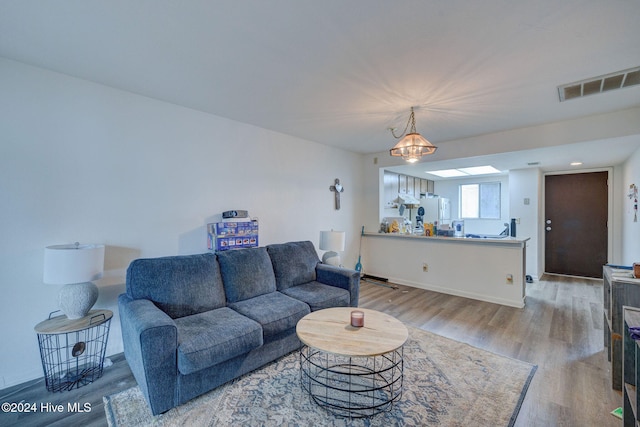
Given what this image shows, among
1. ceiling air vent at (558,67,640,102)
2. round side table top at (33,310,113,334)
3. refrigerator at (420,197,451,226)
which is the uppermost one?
ceiling air vent at (558,67,640,102)

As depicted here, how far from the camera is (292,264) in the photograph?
10.6 feet

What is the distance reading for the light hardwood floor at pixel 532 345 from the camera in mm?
1781

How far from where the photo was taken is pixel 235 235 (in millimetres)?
3096

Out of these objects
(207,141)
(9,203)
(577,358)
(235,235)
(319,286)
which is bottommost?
(577,358)

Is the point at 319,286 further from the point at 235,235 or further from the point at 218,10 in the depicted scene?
the point at 218,10

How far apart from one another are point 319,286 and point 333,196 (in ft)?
6.73

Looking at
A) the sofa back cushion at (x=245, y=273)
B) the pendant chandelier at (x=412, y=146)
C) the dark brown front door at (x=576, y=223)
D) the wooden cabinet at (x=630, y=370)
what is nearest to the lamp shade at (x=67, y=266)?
the sofa back cushion at (x=245, y=273)

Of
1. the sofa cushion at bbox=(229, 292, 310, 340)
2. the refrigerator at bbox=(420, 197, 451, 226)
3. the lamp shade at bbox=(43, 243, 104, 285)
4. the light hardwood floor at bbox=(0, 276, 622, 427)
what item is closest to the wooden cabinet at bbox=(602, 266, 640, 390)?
the light hardwood floor at bbox=(0, 276, 622, 427)

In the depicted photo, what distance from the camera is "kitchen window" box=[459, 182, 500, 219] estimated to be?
22.2 feet

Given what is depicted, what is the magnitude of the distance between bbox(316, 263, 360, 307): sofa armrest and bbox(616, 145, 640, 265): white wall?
12.4 feet

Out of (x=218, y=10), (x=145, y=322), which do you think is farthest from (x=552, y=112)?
(x=145, y=322)

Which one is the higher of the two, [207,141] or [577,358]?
[207,141]

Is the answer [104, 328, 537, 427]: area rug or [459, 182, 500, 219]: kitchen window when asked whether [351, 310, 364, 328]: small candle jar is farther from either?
[459, 182, 500, 219]: kitchen window

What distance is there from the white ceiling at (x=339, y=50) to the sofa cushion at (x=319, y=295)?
2000mm
